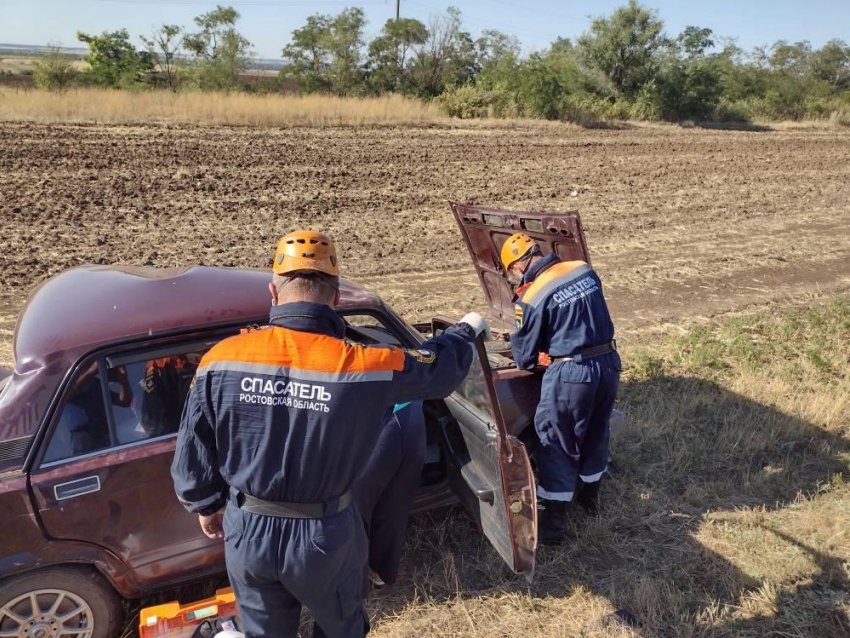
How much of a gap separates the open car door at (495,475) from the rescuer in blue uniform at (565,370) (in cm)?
75

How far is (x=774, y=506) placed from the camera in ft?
14.8

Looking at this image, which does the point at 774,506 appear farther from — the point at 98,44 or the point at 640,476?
the point at 98,44

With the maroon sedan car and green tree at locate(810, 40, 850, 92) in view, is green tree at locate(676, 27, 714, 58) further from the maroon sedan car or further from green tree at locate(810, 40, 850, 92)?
the maroon sedan car

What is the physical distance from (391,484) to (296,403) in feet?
4.57

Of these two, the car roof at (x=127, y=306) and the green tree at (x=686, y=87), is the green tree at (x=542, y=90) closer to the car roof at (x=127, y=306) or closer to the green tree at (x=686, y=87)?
the green tree at (x=686, y=87)

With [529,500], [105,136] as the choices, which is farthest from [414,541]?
[105,136]

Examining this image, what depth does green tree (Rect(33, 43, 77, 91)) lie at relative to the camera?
28.5m

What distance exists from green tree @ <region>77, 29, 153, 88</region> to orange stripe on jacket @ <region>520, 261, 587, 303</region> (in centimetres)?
3219

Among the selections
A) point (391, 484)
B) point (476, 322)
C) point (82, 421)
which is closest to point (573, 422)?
point (391, 484)

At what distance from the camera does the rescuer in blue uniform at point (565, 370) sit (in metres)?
4.04

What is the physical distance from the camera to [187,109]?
21.6m

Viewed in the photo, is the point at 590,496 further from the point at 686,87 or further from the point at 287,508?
the point at 686,87

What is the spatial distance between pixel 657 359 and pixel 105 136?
15.9 m

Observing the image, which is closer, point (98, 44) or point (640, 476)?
point (640, 476)
